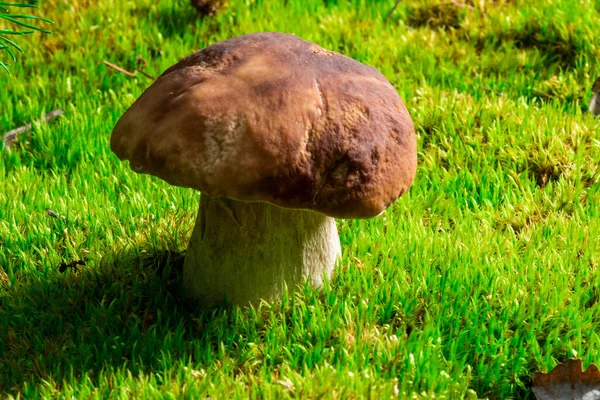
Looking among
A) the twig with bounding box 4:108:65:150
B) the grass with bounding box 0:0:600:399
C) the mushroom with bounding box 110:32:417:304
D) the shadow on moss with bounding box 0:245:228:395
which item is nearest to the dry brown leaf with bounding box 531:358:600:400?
the grass with bounding box 0:0:600:399

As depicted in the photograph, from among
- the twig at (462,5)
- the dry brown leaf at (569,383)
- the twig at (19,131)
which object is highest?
the twig at (462,5)

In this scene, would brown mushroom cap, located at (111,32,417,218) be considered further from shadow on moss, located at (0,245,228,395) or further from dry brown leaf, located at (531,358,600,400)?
dry brown leaf, located at (531,358,600,400)

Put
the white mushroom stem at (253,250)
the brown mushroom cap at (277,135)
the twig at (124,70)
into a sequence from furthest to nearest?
the twig at (124,70)
the white mushroom stem at (253,250)
the brown mushroom cap at (277,135)

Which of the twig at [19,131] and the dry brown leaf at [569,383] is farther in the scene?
the twig at [19,131]

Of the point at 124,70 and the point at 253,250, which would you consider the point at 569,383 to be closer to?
the point at 253,250

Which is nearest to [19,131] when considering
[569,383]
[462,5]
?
[462,5]

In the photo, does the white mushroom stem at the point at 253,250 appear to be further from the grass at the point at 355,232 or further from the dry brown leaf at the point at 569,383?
the dry brown leaf at the point at 569,383

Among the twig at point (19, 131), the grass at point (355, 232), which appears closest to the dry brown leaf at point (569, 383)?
the grass at point (355, 232)

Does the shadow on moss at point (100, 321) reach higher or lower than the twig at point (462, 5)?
lower
